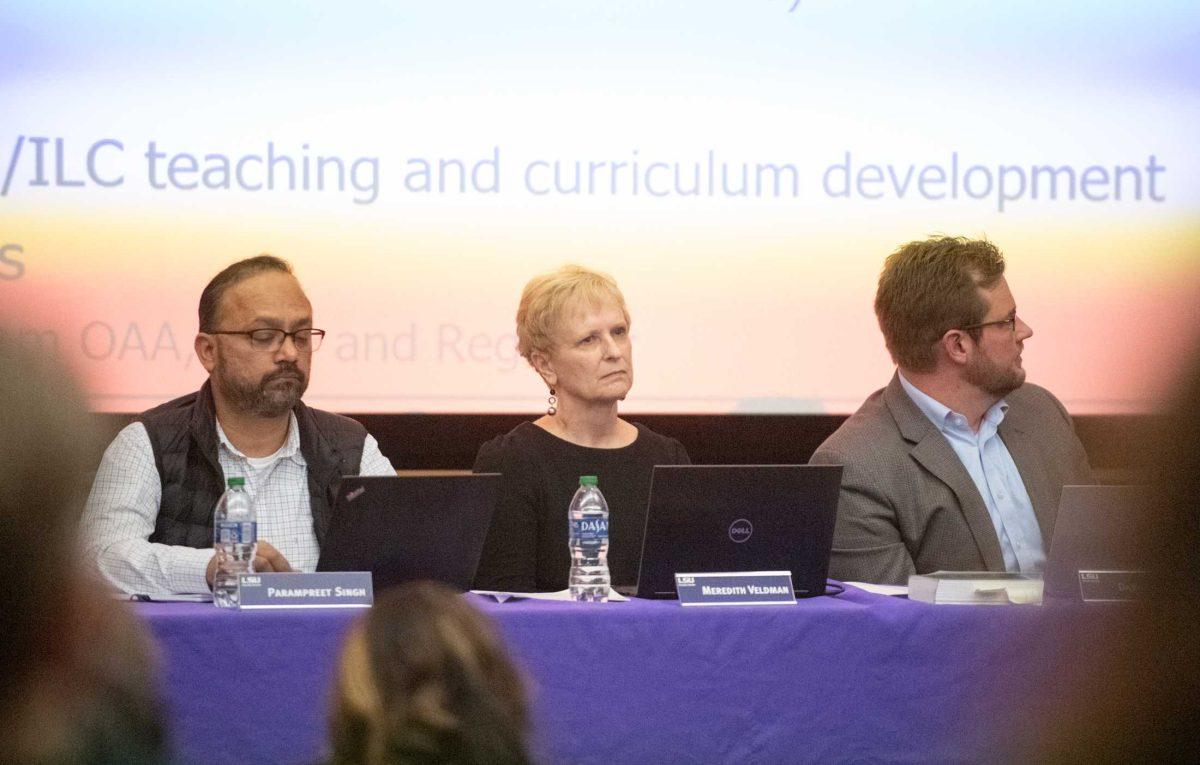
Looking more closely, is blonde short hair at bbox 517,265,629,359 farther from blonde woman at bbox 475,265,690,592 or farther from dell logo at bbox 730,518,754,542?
dell logo at bbox 730,518,754,542

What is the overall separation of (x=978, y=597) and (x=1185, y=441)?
1.98m

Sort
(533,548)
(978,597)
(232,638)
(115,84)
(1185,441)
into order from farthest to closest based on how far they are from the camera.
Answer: (115,84) < (533,548) < (978,597) < (232,638) < (1185,441)

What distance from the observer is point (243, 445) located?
10.7ft

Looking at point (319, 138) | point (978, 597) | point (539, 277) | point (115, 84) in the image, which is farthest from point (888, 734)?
point (115, 84)

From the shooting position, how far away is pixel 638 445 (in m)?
3.50

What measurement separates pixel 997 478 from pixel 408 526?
1.46m

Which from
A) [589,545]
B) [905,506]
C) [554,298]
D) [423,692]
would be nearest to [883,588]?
[905,506]

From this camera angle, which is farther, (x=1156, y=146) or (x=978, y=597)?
(x=1156, y=146)

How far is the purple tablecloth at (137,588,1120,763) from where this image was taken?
236cm

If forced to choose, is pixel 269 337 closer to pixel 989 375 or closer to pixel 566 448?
pixel 566 448

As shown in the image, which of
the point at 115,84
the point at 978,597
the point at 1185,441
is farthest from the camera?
the point at 115,84

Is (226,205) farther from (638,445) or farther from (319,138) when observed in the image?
(638,445)

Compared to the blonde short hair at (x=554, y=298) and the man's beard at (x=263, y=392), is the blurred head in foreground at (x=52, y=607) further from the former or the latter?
the blonde short hair at (x=554, y=298)

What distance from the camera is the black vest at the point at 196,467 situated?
312cm
